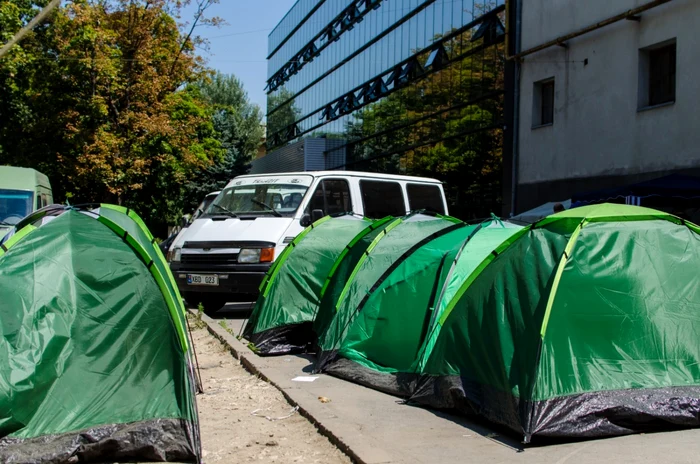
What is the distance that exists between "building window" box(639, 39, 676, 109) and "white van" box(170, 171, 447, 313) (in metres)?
6.64

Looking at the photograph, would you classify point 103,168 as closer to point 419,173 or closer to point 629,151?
point 419,173

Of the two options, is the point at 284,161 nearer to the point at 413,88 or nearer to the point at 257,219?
the point at 413,88

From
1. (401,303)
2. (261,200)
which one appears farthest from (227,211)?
(401,303)

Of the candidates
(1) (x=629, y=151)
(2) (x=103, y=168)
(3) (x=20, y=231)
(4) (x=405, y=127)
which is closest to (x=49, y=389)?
(3) (x=20, y=231)

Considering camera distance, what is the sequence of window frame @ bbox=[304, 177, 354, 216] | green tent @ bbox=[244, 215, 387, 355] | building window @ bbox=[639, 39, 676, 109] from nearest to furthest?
green tent @ bbox=[244, 215, 387, 355]
window frame @ bbox=[304, 177, 354, 216]
building window @ bbox=[639, 39, 676, 109]

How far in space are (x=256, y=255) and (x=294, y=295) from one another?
1946mm

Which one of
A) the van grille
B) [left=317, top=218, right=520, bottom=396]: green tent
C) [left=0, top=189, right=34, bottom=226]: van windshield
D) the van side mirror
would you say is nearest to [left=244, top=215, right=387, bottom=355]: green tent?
the van side mirror

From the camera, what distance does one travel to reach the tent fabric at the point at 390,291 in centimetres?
714

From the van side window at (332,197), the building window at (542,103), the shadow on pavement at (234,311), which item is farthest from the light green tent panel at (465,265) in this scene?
the building window at (542,103)

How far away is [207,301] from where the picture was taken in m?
12.7

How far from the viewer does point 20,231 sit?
554 centimetres

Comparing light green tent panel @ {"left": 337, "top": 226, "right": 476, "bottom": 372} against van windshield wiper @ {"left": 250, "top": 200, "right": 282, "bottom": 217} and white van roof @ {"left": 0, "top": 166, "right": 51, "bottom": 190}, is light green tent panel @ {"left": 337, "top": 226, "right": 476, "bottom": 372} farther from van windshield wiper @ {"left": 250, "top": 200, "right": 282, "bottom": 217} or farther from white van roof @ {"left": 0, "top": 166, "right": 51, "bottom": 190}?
white van roof @ {"left": 0, "top": 166, "right": 51, "bottom": 190}

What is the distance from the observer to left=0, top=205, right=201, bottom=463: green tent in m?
4.93

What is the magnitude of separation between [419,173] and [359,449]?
20.8 meters
